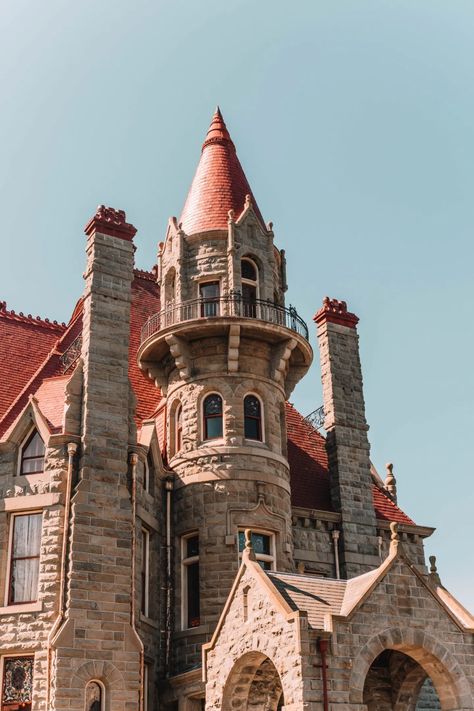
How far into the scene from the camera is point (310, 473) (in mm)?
30609

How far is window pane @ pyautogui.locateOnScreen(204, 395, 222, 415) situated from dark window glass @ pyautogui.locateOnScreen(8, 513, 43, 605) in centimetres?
607

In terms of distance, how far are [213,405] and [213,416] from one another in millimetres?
346

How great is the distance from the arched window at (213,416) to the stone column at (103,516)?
309cm

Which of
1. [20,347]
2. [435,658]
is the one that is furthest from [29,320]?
[435,658]

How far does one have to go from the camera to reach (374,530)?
29562 millimetres

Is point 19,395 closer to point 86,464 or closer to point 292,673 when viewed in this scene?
point 86,464

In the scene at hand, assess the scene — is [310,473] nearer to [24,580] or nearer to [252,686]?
[24,580]

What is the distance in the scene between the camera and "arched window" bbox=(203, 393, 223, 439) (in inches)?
1053

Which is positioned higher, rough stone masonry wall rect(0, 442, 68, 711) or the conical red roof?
the conical red roof

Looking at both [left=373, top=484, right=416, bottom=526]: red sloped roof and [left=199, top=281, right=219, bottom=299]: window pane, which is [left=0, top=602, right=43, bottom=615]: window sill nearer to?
[left=199, top=281, right=219, bottom=299]: window pane

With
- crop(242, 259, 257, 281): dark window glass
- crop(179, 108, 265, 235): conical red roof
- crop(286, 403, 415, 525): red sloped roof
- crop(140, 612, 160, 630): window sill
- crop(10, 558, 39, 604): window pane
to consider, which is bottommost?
crop(140, 612, 160, 630): window sill

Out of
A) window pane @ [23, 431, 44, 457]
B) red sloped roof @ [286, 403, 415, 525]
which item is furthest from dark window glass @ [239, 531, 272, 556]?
window pane @ [23, 431, 44, 457]

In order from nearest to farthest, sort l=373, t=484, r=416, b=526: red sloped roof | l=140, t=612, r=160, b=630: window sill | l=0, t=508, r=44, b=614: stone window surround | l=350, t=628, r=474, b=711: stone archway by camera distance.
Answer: l=350, t=628, r=474, b=711: stone archway
l=0, t=508, r=44, b=614: stone window surround
l=140, t=612, r=160, b=630: window sill
l=373, t=484, r=416, b=526: red sloped roof

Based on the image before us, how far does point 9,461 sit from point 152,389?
755cm
